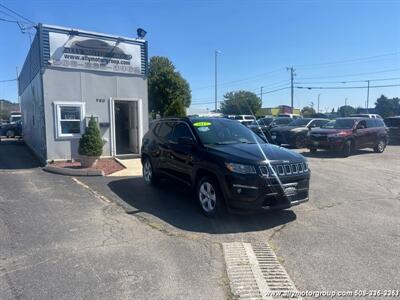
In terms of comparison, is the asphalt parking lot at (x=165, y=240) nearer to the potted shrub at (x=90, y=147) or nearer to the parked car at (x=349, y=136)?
the potted shrub at (x=90, y=147)

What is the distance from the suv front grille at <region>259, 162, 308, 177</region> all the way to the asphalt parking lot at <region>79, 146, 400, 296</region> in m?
0.86

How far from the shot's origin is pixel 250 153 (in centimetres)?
577

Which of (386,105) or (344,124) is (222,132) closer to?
(344,124)

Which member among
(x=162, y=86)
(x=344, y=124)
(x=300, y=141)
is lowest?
(x=300, y=141)

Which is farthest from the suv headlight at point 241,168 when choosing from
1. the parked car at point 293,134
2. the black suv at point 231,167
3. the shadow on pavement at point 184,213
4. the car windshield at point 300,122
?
the car windshield at point 300,122

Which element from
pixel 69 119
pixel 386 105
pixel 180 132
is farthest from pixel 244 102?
pixel 386 105

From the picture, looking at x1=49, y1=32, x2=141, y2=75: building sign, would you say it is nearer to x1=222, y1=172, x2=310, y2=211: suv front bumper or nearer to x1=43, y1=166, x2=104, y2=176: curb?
x1=43, y1=166, x2=104, y2=176: curb

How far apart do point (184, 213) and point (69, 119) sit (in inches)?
306

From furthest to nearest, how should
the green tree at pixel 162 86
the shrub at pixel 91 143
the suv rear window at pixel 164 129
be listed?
1. the green tree at pixel 162 86
2. the shrub at pixel 91 143
3. the suv rear window at pixel 164 129

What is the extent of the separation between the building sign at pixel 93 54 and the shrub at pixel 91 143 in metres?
2.66

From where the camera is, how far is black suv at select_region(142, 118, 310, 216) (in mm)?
5375

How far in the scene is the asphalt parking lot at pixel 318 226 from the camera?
12.9ft

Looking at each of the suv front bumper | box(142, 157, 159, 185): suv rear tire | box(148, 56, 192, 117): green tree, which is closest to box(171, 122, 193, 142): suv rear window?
box(142, 157, 159, 185): suv rear tire

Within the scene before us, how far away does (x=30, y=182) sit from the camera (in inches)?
352
